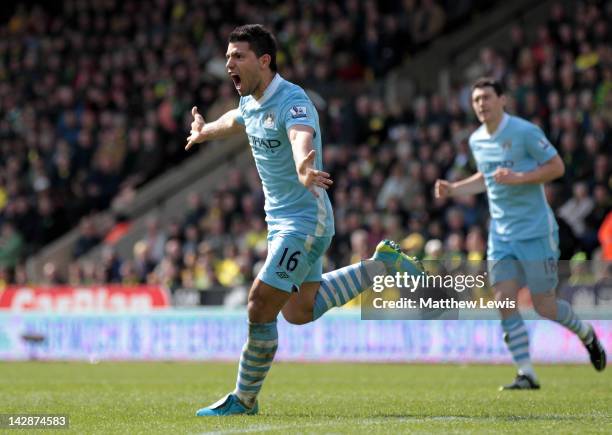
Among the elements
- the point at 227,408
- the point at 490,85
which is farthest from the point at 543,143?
the point at 227,408

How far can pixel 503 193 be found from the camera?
11406 millimetres

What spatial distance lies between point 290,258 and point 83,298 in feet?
43.9

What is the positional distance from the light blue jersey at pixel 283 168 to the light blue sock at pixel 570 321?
3360 millimetres

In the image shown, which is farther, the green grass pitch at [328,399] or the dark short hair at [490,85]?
the dark short hair at [490,85]

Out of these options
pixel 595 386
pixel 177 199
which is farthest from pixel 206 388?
pixel 177 199

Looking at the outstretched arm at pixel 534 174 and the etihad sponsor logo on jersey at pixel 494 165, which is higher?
the etihad sponsor logo on jersey at pixel 494 165

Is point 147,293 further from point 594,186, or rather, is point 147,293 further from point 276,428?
point 276,428

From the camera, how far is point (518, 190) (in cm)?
1135

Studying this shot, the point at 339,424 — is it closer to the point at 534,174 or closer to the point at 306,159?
the point at 306,159

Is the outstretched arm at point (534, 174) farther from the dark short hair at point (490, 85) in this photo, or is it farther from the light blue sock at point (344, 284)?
the light blue sock at point (344, 284)

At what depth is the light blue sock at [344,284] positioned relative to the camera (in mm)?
8852

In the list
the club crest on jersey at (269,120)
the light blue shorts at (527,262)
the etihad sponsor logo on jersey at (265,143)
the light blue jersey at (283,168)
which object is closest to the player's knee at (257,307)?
the light blue jersey at (283,168)

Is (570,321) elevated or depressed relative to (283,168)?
depressed

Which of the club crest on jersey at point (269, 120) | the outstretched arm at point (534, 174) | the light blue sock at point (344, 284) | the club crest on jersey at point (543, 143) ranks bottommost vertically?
the light blue sock at point (344, 284)
